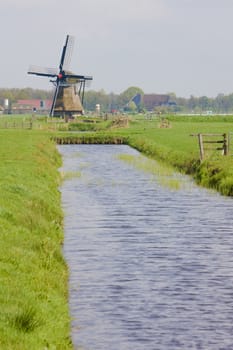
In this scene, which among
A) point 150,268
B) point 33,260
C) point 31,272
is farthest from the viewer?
point 150,268

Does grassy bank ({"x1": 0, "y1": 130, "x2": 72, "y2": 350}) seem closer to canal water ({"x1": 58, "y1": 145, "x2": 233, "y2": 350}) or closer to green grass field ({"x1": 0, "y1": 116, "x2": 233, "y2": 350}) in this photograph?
green grass field ({"x1": 0, "y1": 116, "x2": 233, "y2": 350})

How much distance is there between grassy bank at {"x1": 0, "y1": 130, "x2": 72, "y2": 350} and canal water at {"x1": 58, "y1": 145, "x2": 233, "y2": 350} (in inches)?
17.3

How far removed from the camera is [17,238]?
59.8 feet

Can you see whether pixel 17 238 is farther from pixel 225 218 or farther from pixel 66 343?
pixel 225 218

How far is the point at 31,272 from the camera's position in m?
15.6

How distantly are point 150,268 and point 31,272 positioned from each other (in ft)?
12.7

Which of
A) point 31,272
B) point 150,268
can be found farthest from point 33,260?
point 150,268

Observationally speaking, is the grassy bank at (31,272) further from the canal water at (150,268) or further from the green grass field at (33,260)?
the canal water at (150,268)

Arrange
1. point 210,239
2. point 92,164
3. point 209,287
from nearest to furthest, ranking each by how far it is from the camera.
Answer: point 209,287, point 210,239, point 92,164

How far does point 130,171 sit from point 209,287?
30.3 meters

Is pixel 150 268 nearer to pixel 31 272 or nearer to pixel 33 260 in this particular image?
pixel 33 260

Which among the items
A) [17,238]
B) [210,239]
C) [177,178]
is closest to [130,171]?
[177,178]

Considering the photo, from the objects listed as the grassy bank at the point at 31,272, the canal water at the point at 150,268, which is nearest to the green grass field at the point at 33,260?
the grassy bank at the point at 31,272

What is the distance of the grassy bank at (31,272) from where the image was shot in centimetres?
1208
